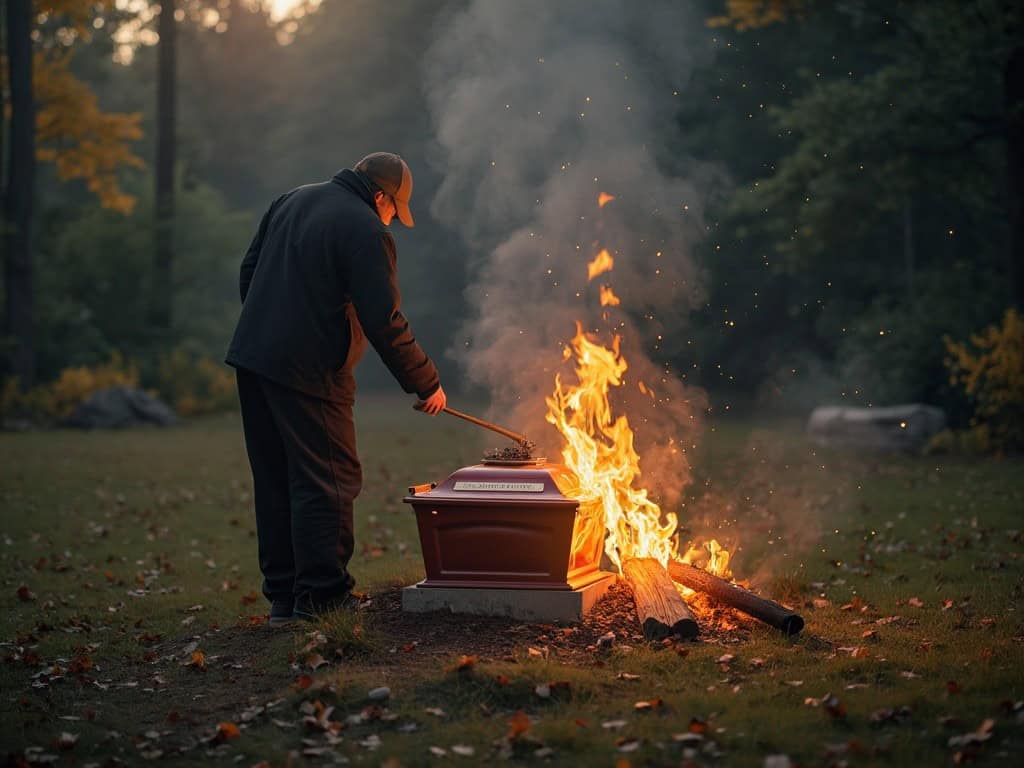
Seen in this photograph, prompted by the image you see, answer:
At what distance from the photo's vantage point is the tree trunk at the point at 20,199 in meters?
19.9

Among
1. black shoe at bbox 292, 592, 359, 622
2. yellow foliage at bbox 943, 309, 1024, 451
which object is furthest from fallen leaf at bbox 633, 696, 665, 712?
yellow foliage at bbox 943, 309, 1024, 451

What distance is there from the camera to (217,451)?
676 inches

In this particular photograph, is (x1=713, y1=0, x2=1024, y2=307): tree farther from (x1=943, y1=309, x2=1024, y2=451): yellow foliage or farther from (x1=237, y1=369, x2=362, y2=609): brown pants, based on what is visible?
(x1=237, y1=369, x2=362, y2=609): brown pants

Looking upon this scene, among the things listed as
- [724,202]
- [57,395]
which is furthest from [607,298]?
[724,202]

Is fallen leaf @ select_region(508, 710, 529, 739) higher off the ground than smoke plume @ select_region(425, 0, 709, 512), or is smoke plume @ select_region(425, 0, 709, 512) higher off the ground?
smoke plume @ select_region(425, 0, 709, 512)

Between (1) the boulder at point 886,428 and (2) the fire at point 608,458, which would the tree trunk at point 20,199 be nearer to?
(1) the boulder at point 886,428

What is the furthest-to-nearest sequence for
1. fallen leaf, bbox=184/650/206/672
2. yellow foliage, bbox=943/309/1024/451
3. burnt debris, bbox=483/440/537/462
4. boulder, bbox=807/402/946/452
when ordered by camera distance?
boulder, bbox=807/402/946/452, yellow foliage, bbox=943/309/1024/451, burnt debris, bbox=483/440/537/462, fallen leaf, bbox=184/650/206/672

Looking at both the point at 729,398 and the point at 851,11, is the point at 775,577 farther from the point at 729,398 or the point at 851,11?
the point at 729,398

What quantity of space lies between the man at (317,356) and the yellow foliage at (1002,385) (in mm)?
10387

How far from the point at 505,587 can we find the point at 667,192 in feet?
18.9

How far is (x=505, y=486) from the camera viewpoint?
5.91 metres

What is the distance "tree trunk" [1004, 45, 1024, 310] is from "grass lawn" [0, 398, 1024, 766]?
25.3 feet

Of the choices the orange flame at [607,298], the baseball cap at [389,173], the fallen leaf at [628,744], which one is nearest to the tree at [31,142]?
the orange flame at [607,298]

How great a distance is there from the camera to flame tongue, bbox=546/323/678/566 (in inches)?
265
